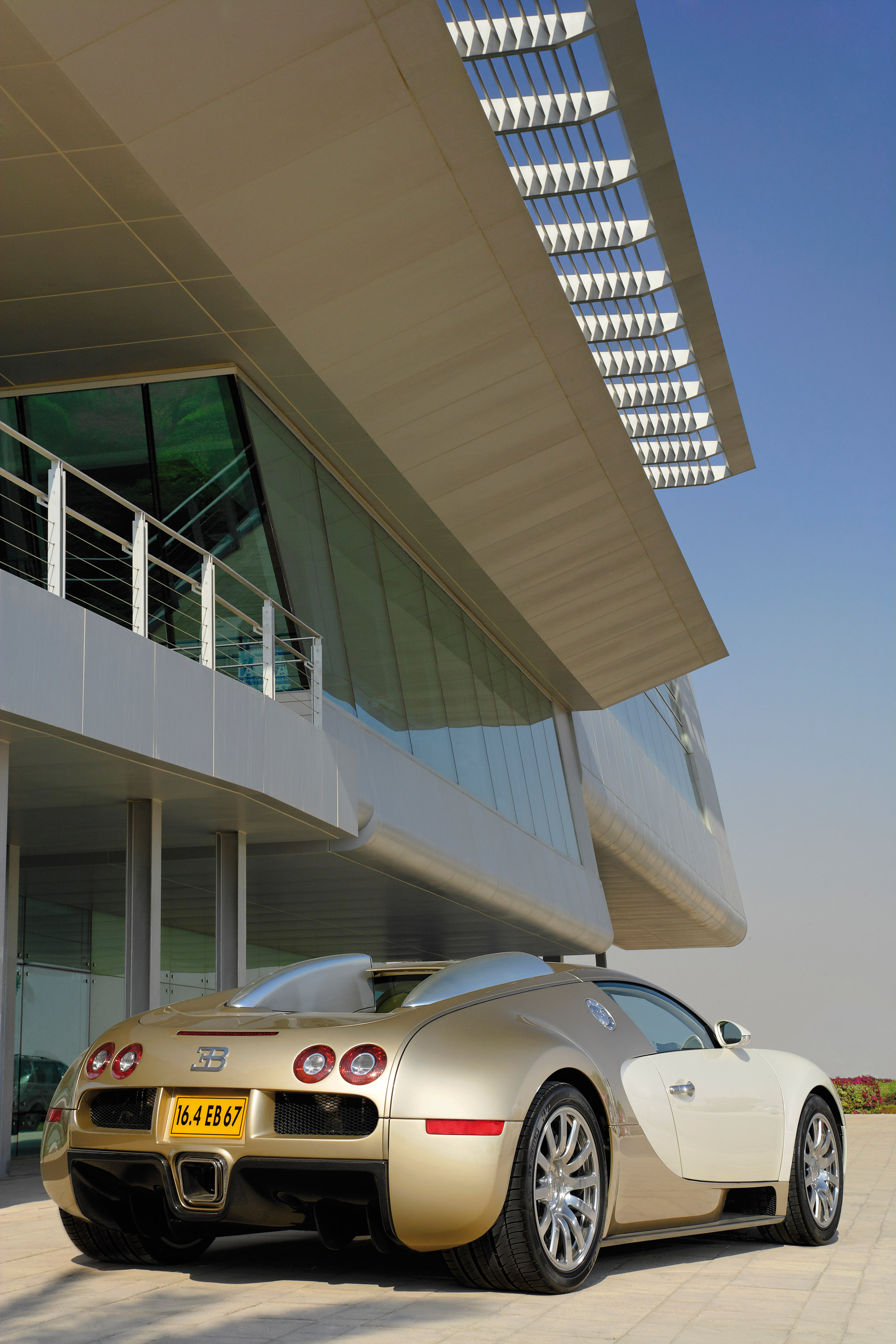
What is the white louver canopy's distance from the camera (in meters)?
Result: 13.5

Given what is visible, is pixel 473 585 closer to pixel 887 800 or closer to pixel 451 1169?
pixel 451 1169

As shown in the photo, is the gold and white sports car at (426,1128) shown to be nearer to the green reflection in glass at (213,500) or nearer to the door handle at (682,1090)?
the door handle at (682,1090)

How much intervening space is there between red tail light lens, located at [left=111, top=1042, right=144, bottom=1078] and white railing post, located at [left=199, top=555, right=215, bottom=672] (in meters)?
5.63

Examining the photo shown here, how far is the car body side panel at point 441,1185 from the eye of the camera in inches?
168

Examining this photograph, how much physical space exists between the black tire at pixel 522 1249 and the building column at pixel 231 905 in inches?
307

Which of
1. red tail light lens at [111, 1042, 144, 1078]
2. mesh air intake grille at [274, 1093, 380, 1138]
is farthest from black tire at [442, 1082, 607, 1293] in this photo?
red tail light lens at [111, 1042, 144, 1078]

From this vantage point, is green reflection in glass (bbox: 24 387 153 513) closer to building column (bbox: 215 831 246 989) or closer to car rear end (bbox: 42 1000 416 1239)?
building column (bbox: 215 831 246 989)

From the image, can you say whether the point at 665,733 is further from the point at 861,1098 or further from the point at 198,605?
the point at 198,605

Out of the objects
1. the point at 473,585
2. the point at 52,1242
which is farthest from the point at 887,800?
the point at 52,1242

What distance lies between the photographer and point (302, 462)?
47.1ft

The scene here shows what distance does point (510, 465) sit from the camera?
1485 cm

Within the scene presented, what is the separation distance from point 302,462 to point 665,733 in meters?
27.5

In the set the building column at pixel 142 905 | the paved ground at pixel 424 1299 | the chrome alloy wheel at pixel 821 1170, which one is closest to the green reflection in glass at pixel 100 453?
the building column at pixel 142 905

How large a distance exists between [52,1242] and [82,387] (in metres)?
9.33
